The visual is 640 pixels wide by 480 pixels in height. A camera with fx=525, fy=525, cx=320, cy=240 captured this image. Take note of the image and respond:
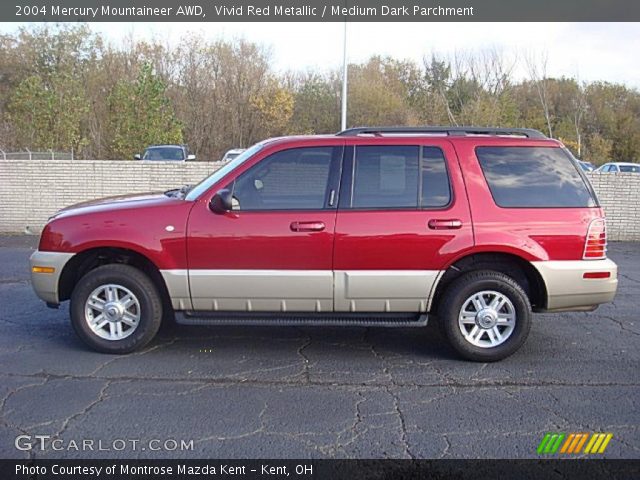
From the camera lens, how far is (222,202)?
452cm

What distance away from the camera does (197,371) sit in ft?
14.7

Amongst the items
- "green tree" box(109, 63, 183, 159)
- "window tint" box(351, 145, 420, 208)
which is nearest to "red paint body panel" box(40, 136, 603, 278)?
"window tint" box(351, 145, 420, 208)

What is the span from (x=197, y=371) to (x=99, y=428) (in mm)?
1089

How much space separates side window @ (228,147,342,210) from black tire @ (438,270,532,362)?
143 cm

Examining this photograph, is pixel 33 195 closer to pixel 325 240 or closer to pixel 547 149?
pixel 325 240

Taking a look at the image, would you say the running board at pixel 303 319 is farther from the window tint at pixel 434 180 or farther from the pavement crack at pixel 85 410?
the window tint at pixel 434 180

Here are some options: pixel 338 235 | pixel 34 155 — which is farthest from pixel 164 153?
pixel 338 235

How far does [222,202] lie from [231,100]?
1088 inches

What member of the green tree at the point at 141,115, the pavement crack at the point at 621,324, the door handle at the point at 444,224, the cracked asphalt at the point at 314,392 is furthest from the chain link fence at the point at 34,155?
the pavement crack at the point at 621,324

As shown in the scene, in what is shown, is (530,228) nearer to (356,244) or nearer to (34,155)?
(356,244)

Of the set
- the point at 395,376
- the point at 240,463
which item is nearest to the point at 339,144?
the point at 395,376

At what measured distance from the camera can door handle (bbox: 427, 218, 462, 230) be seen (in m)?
4.56

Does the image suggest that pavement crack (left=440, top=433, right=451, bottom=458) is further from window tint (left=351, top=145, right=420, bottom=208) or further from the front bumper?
the front bumper

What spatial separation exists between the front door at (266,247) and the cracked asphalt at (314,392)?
23.6 inches
